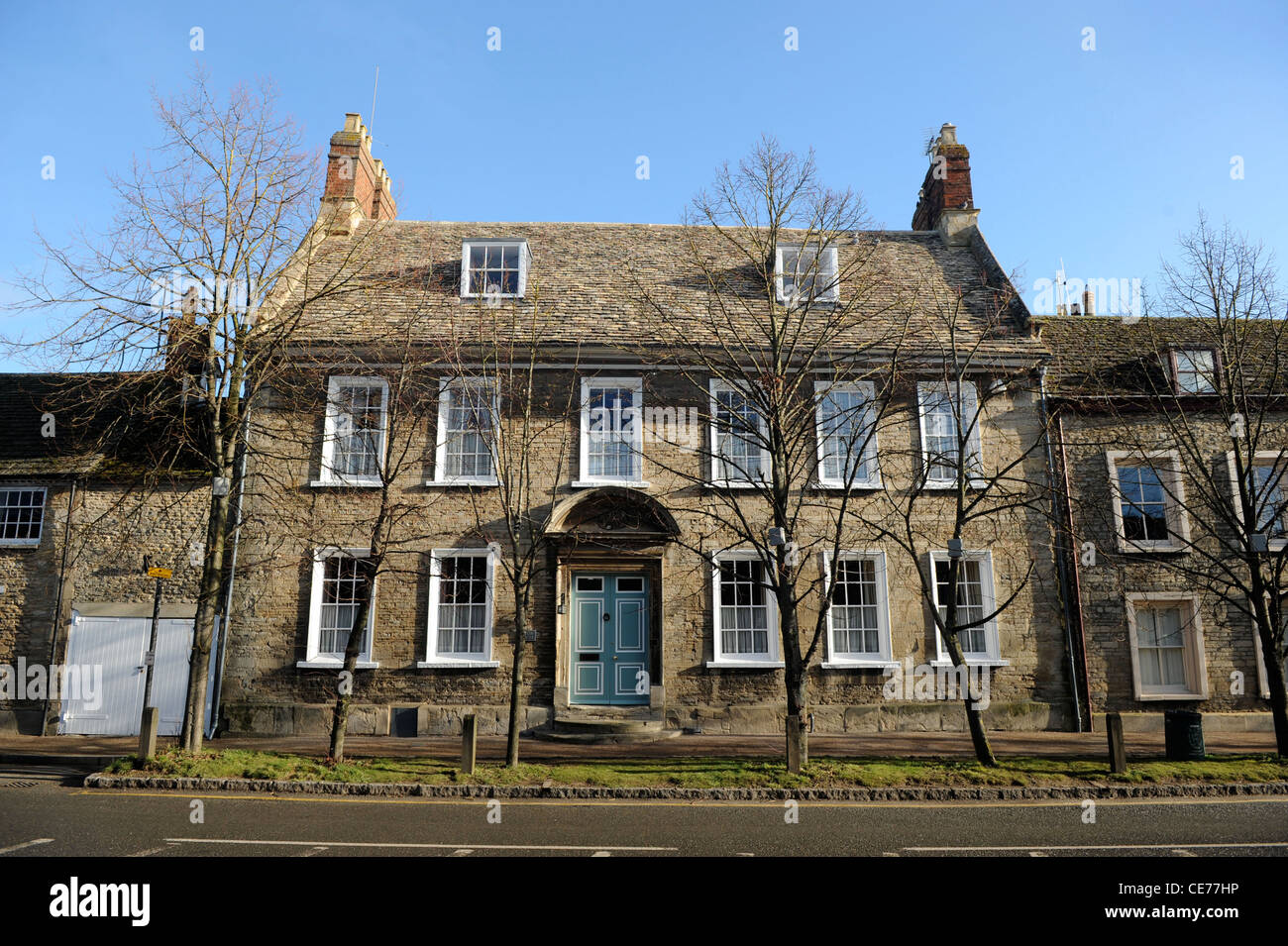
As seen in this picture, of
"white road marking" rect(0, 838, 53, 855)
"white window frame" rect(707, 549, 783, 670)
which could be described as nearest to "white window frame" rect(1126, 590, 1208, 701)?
"white window frame" rect(707, 549, 783, 670)

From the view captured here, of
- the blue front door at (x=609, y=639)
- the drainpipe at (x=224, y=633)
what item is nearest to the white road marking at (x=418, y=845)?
the blue front door at (x=609, y=639)

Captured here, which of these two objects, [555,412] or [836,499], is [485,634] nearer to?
[555,412]

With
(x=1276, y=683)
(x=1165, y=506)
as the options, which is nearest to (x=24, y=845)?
(x=1276, y=683)

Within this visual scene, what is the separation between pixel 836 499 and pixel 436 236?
12154 millimetres

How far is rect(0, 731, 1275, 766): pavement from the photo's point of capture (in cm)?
1307

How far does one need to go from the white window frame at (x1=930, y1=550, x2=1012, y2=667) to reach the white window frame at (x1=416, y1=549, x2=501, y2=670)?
8.87 m

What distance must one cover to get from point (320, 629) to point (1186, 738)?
15.3 m

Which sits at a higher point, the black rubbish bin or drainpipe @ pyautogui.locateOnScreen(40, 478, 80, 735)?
drainpipe @ pyautogui.locateOnScreen(40, 478, 80, 735)

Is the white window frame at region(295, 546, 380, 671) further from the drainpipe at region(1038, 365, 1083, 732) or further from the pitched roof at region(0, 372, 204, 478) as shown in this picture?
the drainpipe at region(1038, 365, 1083, 732)

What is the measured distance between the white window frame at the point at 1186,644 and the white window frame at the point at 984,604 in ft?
9.36

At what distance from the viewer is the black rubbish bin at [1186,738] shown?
1222cm

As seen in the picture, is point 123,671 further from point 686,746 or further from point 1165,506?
point 1165,506

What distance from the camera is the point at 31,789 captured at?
35.6 feet

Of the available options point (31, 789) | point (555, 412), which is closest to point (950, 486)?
point (555, 412)
